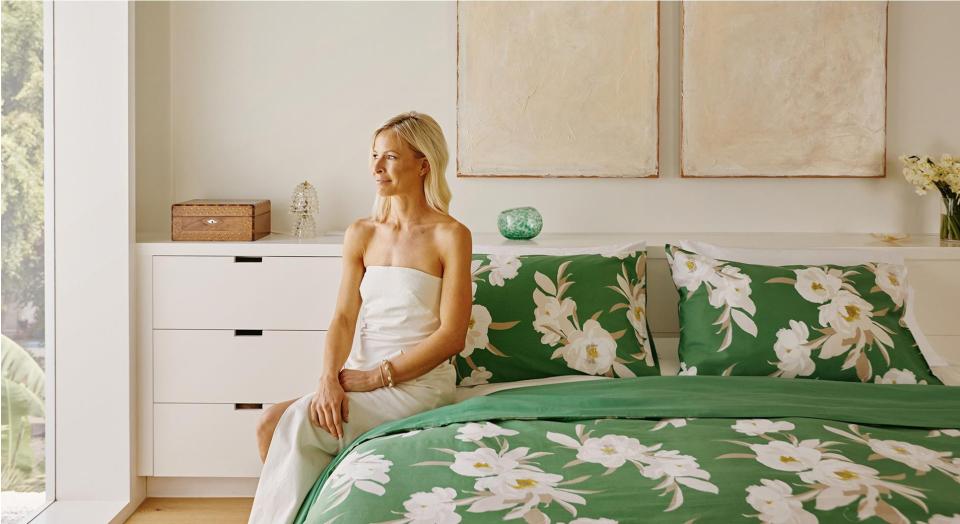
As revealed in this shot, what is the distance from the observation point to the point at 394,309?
241cm

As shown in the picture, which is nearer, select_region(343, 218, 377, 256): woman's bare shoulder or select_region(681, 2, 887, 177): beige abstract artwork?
select_region(343, 218, 377, 256): woman's bare shoulder

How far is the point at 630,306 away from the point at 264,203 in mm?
1360

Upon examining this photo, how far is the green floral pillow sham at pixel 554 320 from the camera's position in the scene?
8.59ft

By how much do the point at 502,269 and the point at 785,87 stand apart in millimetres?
1369

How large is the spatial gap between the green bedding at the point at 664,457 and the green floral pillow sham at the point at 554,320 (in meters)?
0.31

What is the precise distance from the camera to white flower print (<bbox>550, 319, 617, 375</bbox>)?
2627 mm

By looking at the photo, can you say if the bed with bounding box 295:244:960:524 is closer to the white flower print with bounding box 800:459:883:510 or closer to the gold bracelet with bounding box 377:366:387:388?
the white flower print with bounding box 800:459:883:510

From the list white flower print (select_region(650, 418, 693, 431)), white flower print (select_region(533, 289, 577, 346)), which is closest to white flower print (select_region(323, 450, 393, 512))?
white flower print (select_region(650, 418, 693, 431))

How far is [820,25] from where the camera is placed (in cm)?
332

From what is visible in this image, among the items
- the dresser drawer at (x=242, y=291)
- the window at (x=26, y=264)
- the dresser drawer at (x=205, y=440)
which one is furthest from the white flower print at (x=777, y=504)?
the window at (x=26, y=264)

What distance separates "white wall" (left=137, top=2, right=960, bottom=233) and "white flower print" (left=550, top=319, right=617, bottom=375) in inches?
32.2

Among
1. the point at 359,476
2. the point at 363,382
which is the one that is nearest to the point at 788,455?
the point at 359,476

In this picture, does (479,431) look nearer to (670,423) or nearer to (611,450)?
(611,450)

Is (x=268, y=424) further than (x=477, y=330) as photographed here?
No
